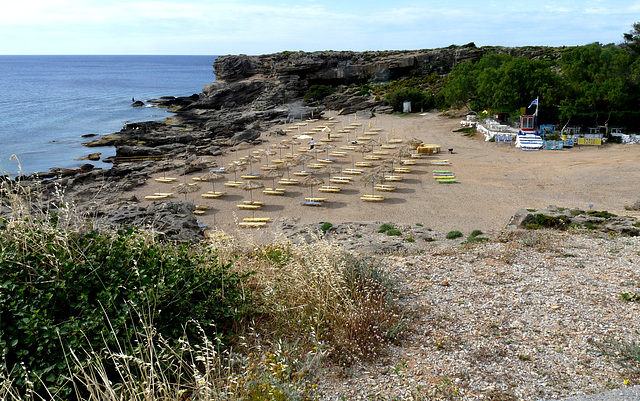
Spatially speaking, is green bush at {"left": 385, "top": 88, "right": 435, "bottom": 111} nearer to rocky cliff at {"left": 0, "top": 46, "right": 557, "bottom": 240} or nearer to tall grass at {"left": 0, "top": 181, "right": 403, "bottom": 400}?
rocky cliff at {"left": 0, "top": 46, "right": 557, "bottom": 240}

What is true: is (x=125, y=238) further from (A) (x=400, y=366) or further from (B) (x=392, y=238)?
(B) (x=392, y=238)

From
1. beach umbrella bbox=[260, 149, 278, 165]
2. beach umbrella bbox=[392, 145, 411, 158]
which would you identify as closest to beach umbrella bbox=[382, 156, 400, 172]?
beach umbrella bbox=[392, 145, 411, 158]

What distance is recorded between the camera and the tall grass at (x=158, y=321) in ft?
15.3

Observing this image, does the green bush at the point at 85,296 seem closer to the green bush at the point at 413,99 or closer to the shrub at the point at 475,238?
the shrub at the point at 475,238

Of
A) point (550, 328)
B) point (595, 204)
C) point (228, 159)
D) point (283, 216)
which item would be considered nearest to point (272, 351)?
point (550, 328)

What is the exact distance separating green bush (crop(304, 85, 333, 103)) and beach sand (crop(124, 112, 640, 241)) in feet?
93.1

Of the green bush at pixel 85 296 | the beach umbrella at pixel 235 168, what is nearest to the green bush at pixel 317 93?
the beach umbrella at pixel 235 168

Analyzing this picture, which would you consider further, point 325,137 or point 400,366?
point 325,137

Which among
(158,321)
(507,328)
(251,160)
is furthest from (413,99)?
(158,321)

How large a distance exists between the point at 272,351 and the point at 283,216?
16.6 metres

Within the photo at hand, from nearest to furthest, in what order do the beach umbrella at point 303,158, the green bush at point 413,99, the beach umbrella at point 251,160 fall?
the beach umbrella at point 303,158, the beach umbrella at point 251,160, the green bush at point 413,99

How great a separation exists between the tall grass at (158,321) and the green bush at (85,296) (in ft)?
0.05

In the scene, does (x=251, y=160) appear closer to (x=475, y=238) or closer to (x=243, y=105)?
(x=475, y=238)

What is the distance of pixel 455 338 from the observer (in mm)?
6273
